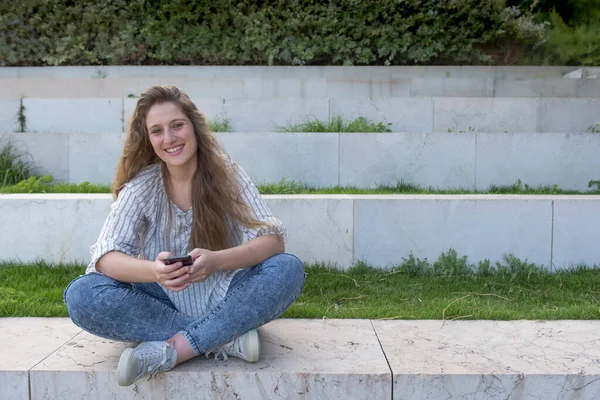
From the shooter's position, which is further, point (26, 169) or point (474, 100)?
point (474, 100)

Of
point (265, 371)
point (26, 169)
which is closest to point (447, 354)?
point (265, 371)

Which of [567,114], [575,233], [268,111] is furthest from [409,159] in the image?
[567,114]

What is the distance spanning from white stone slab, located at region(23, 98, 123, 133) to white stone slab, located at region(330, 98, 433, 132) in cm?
212

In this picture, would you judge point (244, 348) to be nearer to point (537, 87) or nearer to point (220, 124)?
point (220, 124)

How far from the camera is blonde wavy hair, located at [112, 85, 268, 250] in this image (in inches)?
96.1

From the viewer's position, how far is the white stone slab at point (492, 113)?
17.9 ft

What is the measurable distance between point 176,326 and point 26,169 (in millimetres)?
3231

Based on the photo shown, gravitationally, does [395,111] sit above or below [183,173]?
above

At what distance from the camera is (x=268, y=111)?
554 cm

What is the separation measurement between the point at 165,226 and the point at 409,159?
2.71 meters

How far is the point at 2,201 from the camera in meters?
3.78

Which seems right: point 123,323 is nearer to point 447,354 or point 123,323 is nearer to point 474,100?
point 447,354

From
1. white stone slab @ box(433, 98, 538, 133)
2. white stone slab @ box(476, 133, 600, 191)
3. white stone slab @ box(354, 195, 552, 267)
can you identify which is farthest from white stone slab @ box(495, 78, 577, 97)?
white stone slab @ box(354, 195, 552, 267)

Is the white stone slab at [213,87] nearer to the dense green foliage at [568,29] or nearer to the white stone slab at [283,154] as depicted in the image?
the white stone slab at [283,154]
